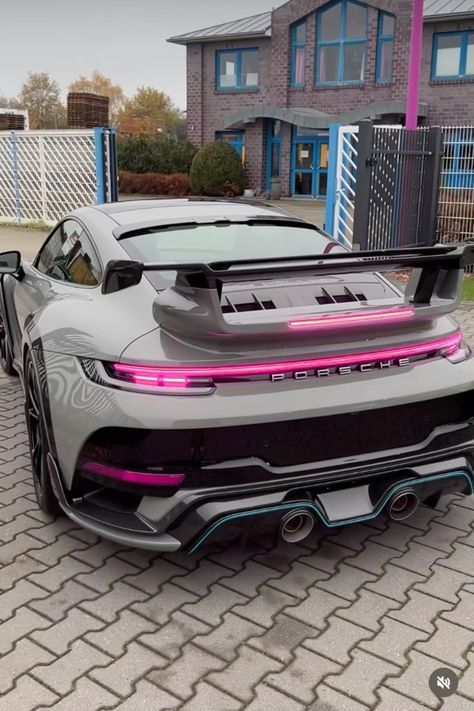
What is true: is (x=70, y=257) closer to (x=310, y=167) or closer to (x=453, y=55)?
(x=453, y=55)

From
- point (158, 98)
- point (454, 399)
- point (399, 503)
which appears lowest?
point (399, 503)

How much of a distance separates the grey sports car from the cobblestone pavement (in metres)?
0.26

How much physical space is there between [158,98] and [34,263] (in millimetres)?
73901

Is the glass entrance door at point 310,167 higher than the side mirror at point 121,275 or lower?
higher

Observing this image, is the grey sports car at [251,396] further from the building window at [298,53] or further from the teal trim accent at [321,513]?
the building window at [298,53]

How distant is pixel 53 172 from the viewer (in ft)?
56.4

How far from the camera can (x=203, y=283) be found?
2.52 meters

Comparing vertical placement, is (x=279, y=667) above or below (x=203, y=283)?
below

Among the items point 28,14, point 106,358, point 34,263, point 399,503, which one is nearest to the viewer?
point 106,358

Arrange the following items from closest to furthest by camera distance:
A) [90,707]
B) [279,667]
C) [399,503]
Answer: [90,707], [279,667], [399,503]

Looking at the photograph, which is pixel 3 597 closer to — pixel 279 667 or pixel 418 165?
pixel 279 667

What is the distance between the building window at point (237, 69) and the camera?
2872cm

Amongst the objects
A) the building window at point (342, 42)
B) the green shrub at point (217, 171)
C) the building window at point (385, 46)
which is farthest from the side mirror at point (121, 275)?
the building window at point (342, 42)

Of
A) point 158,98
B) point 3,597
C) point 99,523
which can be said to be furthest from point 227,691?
point 158,98
